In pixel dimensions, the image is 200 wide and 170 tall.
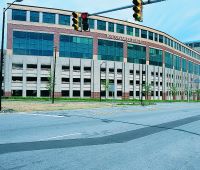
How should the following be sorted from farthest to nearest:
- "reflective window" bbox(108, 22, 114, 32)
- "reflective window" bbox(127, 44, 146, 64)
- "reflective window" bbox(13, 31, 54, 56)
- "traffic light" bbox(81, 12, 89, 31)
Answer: "reflective window" bbox(127, 44, 146, 64) < "reflective window" bbox(108, 22, 114, 32) < "reflective window" bbox(13, 31, 54, 56) < "traffic light" bbox(81, 12, 89, 31)

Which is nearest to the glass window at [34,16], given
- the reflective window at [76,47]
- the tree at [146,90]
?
the reflective window at [76,47]

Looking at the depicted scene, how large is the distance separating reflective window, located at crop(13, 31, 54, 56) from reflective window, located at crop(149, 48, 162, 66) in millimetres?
33443

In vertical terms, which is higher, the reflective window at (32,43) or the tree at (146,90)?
the reflective window at (32,43)

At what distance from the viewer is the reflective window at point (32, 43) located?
58438 mm

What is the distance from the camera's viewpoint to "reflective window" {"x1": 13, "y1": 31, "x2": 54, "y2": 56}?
58.4 metres

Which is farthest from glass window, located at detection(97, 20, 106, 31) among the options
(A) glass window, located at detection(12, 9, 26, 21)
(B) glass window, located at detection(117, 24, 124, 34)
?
(A) glass window, located at detection(12, 9, 26, 21)

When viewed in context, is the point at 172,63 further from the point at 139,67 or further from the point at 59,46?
the point at 59,46

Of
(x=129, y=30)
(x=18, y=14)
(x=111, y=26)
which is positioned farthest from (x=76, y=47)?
(x=129, y=30)

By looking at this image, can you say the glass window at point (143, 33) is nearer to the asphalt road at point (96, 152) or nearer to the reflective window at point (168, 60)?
the reflective window at point (168, 60)

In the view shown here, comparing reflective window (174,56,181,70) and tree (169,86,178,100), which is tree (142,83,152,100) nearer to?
tree (169,86,178,100)

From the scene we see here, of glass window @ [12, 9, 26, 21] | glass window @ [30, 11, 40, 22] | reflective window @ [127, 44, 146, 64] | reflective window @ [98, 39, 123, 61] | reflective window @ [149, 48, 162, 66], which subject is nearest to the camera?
glass window @ [12, 9, 26, 21]

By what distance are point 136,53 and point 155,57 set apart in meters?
9.34

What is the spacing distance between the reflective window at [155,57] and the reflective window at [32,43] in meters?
33.4

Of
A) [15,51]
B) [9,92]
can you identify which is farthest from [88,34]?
[9,92]
